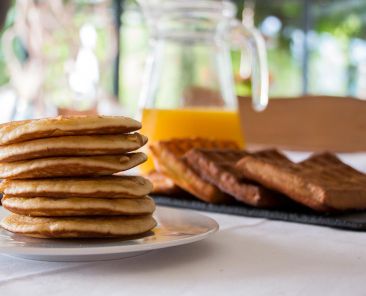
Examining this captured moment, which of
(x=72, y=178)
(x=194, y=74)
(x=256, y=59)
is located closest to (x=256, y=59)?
(x=256, y=59)

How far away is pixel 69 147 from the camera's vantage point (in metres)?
0.56

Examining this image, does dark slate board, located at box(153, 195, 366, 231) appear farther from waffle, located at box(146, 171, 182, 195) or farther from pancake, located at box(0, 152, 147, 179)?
pancake, located at box(0, 152, 147, 179)

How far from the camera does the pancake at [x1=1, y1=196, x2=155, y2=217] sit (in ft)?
1.80

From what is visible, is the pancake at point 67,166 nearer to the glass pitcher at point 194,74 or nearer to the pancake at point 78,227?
the pancake at point 78,227

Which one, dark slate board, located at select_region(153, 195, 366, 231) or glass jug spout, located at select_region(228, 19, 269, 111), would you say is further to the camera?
glass jug spout, located at select_region(228, 19, 269, 111)

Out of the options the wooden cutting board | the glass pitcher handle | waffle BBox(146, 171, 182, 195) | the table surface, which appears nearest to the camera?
the table surface

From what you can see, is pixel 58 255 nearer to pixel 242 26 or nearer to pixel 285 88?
pixel 242 26

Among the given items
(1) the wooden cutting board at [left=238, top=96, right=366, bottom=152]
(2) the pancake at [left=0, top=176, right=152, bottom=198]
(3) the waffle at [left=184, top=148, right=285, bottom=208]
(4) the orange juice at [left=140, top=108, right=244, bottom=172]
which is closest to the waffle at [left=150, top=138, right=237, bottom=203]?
(3) the waffle at [left=184, top=148, right=285, bottom=208]

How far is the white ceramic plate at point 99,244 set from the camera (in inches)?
19.6

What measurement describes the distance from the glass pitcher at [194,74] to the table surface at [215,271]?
0.57 meters

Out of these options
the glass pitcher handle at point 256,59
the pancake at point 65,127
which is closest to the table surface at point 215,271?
the pancake at point 65,127

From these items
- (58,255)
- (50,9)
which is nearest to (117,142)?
(58,255)

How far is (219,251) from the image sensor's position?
60cm

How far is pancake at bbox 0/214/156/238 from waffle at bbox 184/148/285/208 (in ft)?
1.00
